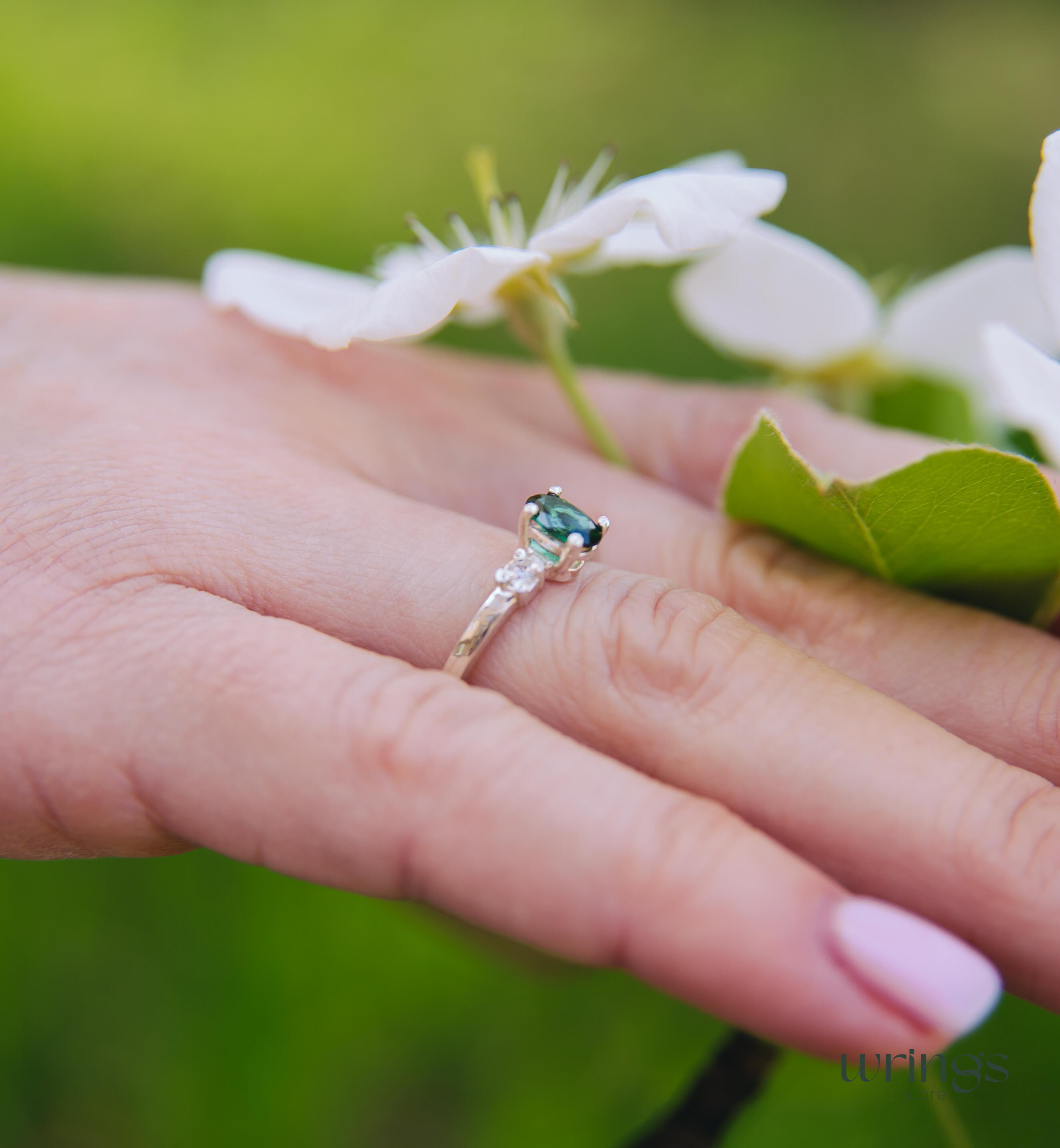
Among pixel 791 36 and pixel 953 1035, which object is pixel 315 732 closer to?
pixel 953 1035

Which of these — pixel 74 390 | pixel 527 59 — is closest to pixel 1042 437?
pixel 74 390

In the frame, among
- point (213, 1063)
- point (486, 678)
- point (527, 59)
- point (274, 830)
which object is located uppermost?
point (527, 59)

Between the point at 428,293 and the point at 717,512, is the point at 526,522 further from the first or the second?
the point at 717,512

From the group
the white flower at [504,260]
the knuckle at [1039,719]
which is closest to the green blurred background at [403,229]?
the knuckle at [1039,719]

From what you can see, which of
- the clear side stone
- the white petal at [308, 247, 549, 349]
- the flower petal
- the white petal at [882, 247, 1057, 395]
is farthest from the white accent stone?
the white petal at [882, 247, 1057, 395]

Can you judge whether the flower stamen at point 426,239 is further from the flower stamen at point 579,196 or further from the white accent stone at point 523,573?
the white accent stone at point 523,573

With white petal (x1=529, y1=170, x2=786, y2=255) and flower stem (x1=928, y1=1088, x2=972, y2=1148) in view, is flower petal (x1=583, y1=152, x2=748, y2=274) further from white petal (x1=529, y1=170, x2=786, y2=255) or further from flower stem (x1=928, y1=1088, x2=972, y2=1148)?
flower stem (x1=928, y1=1088, x2=972, y2=1148)
